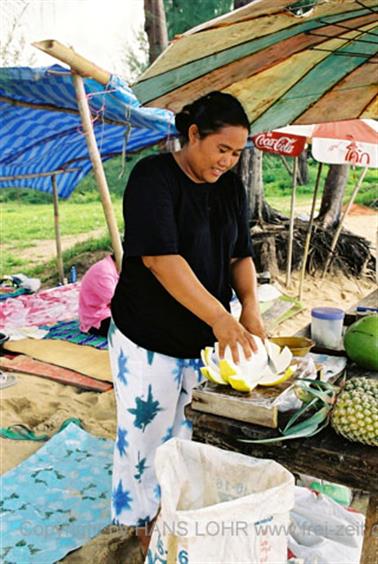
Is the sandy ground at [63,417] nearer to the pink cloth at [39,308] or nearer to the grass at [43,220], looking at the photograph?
Result: the pink cloth at [39,308]

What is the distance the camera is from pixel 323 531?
5.26ft

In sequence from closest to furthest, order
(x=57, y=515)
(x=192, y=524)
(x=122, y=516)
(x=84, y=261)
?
1. (x=192, y=524)
2. (x=122, y=516)
3. (x=57, y=515)
4. (x=84, y=261)

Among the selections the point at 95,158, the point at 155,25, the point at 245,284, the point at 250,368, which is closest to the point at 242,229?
the point at 245,284

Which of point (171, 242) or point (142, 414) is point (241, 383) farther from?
point (142, 414)

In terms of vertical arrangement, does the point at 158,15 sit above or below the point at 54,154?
above

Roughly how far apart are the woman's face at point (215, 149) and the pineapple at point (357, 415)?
0.79 meters

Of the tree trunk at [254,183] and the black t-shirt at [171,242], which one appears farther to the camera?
the tree trunk at [254,183]

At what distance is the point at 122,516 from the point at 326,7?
1795mm

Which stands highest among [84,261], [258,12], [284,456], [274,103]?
[258,12]

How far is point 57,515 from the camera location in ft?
7.68

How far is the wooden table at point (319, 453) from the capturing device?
122 cm

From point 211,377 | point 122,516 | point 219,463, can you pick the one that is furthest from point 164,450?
point 122,516

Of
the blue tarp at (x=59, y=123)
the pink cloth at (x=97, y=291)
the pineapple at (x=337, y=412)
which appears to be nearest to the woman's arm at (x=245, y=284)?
the pineapple at (x=337, y=412)

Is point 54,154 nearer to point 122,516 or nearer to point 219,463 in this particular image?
point 122,516
